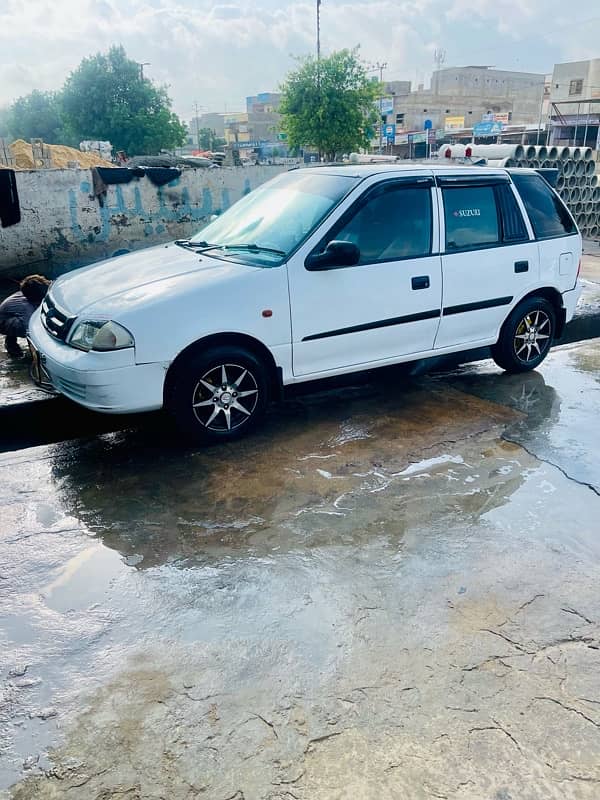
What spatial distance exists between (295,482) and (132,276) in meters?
1.83

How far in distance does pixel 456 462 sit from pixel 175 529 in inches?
75.8

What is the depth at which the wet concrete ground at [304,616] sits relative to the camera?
2.06m

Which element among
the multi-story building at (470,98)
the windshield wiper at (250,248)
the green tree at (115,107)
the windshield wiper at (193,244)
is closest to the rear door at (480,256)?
the windshield wiper at (250,248)

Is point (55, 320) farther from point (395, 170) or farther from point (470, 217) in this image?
point (470, 217)

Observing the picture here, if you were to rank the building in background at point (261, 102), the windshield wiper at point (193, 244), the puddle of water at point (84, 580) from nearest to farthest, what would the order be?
the puddle of water at point (84, 580)
the windshield wiper at point (193, 244)
the building in background at point (261, 102)

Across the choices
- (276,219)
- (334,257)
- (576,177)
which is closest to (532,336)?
(334,257)

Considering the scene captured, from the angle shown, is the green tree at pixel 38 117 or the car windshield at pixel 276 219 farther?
the green tree at pixel 38 117

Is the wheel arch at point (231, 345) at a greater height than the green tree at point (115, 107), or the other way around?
the green tree at point (115, 107)

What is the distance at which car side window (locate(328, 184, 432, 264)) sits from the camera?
175 inches

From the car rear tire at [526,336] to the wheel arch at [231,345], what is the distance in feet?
7.50

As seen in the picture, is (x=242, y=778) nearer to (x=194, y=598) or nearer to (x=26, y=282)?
(x=194, y=598)

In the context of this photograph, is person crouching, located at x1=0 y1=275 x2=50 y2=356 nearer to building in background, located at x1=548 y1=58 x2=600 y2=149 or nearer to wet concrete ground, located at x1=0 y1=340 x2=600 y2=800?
wet concrete ground, located at x1=0 y1=340 x2=600 y2=800

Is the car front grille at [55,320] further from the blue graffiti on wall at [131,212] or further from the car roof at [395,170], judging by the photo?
the blue graffiti on wall at [131,212]

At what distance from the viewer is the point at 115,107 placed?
4588cm
